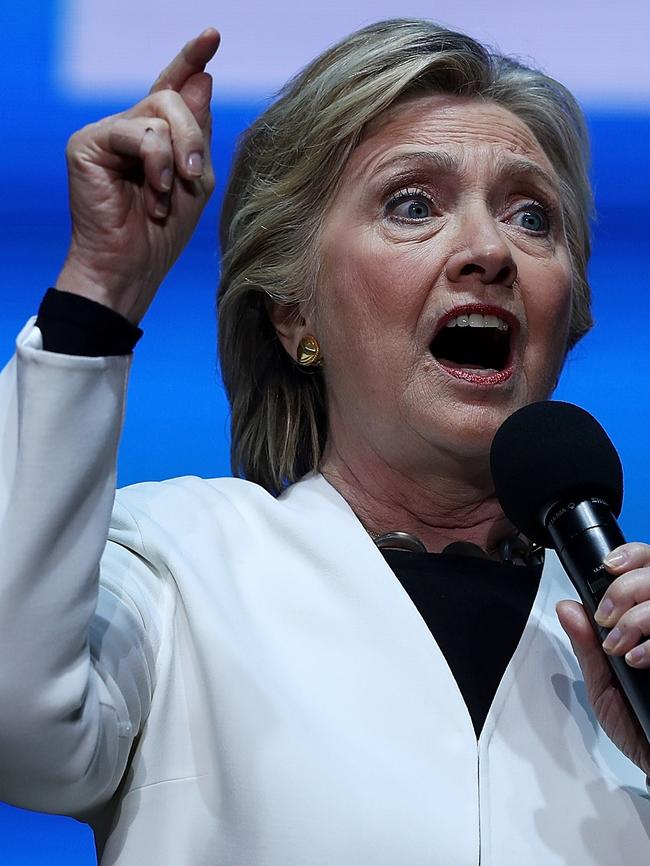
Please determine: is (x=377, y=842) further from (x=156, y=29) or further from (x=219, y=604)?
(x=156, y=29)

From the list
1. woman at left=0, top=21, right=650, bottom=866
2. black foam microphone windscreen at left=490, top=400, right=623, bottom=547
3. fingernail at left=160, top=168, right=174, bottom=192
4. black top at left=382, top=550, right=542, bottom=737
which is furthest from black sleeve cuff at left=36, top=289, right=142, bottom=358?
black top at left=382, top=550, right=542, bottom=737

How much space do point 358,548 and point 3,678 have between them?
0.45m

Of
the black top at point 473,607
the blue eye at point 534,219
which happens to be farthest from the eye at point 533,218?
the black top at point 473,607

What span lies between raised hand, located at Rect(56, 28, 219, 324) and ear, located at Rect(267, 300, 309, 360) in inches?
22.3

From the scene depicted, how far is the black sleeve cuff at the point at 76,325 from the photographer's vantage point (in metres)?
1.04

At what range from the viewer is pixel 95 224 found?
3.55 feet

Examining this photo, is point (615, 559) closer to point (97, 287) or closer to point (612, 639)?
point (612, 639)

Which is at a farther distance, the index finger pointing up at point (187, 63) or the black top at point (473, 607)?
the black top at point (473, 607)

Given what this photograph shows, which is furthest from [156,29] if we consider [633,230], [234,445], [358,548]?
[358,548]

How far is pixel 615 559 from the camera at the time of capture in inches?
38.1

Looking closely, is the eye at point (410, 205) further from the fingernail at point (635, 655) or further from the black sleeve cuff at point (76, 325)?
the fingernail at point (635, 655)

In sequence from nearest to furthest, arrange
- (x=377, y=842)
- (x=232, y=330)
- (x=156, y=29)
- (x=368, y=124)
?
(x=377, y=842) < (x=368, y=124) < (x=232, y=330) < (x=156, y=29)

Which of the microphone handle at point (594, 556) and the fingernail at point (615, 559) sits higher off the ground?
the fingernail at point (615, 559)

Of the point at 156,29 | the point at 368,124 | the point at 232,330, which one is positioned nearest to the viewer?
the point at 368,124
